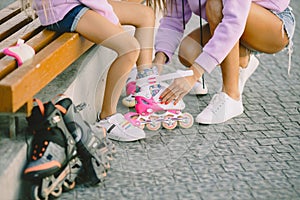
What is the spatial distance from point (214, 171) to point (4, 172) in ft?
2.94

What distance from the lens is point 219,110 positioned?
10.3 ft

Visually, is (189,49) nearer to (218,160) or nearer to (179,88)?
(179,88)

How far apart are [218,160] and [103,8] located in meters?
0.82

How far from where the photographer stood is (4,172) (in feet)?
7.06

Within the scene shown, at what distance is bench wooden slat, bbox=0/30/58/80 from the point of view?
2.43 metres

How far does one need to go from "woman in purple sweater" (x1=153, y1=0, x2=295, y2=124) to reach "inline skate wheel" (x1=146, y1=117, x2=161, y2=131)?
0.12 metres

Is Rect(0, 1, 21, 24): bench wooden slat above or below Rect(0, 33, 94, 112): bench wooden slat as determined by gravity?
below

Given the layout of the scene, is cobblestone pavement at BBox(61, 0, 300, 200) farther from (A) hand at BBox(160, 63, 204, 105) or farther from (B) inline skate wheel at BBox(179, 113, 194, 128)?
(A) hand at BBox(160, 63, 204, 105)

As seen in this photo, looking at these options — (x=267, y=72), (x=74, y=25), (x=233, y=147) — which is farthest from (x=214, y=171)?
(x=267, y=72)

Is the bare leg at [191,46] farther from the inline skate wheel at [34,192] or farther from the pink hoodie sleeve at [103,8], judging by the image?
the inline skate wheel at [34,192]

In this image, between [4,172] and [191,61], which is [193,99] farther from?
[4,172]

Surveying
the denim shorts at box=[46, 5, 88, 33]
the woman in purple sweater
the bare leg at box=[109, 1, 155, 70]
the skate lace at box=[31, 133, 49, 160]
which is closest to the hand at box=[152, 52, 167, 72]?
the woman in purple sweater

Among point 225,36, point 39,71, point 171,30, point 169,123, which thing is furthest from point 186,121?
point 39,71

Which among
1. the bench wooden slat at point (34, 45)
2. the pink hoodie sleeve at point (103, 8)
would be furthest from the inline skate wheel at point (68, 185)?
the pink hoodie sleeve at point (103, 8)
